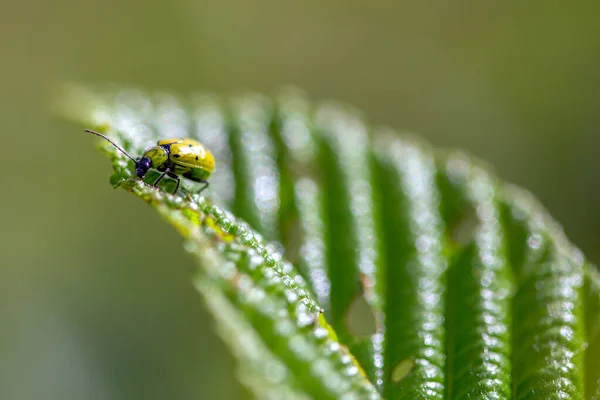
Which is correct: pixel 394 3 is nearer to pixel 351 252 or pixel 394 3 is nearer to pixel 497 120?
pixel 497 120

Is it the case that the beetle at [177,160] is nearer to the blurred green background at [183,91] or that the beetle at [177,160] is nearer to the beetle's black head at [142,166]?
the beetle's black head at [142,166]

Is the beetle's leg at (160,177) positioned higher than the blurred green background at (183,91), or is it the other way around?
the blurred green background at (183,91)

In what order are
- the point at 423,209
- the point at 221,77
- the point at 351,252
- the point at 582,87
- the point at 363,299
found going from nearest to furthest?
the point at 363,299 → the point at 351,252 → the point at 423,209 → the point at 582,87 → the point at 221,77

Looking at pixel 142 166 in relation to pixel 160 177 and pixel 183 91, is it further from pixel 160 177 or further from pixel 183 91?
pixel 183 91

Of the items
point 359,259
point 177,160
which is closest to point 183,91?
point 177,160

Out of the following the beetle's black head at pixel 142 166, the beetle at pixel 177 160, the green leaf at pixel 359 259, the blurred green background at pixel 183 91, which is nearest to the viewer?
the green leaf at pixel 359 259

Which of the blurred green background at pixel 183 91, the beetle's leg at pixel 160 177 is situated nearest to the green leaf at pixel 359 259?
the beetle's leg at pixel 160 177

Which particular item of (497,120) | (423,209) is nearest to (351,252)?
(423,209)
